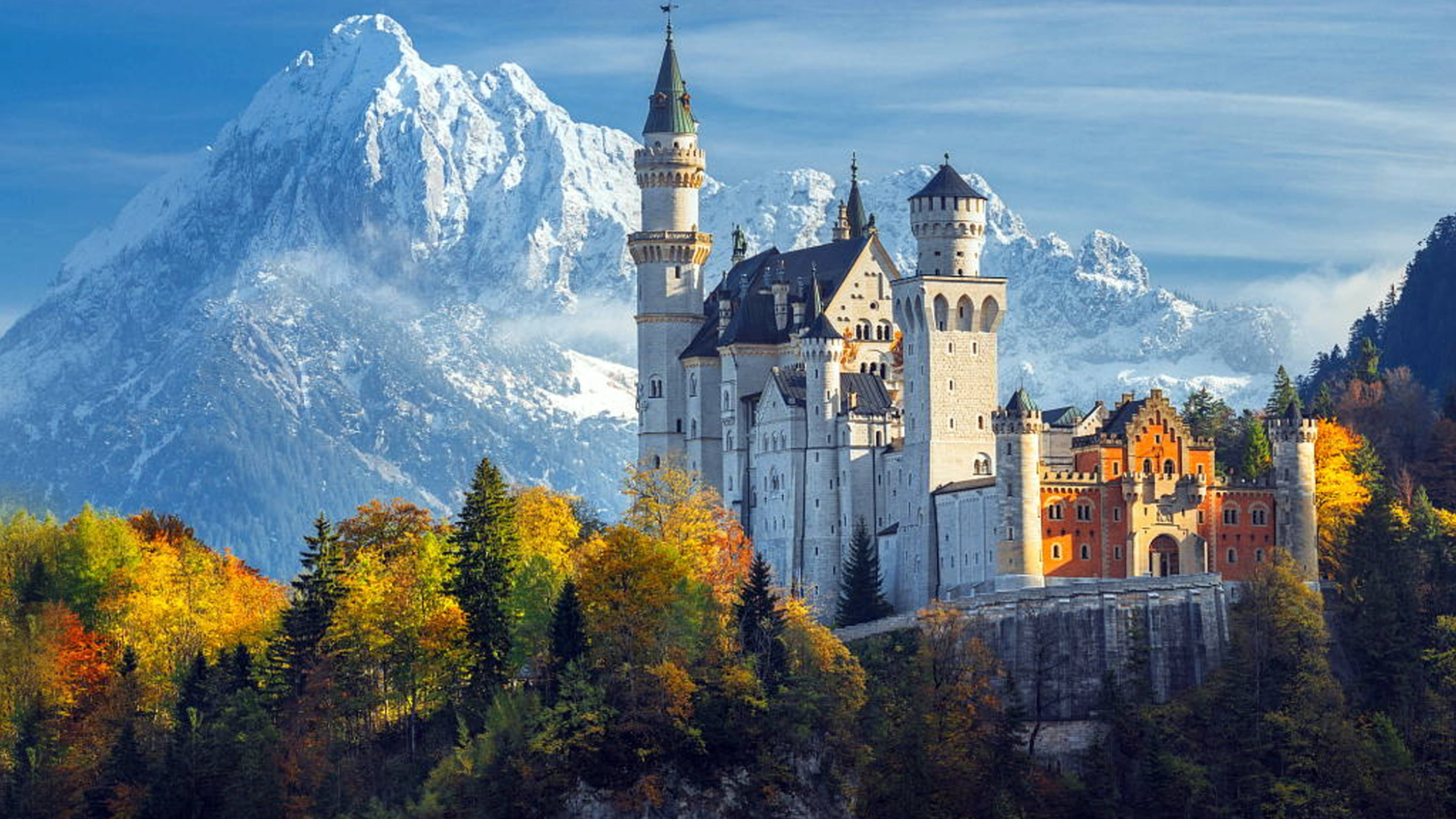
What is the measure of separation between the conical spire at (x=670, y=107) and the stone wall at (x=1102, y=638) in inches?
1847

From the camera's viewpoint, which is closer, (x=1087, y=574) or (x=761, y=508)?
(x=1087, y=574)

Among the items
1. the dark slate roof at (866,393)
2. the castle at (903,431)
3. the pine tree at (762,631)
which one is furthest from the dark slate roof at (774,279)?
the pine tree at (762,631)

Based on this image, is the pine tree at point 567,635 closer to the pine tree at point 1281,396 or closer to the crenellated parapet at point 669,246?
the pine tree at point 1281,396

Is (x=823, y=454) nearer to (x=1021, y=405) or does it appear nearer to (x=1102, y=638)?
(x=1021, y=405)

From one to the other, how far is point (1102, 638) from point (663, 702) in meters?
19.2

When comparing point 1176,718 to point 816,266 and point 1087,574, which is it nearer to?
point 1087,574

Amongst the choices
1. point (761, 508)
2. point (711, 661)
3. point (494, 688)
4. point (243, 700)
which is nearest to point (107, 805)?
point (243, 700)

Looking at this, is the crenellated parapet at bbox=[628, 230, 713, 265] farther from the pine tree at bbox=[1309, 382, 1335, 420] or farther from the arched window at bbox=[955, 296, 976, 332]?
the pine tree at bbox=[1309, 382, 1335, 420]

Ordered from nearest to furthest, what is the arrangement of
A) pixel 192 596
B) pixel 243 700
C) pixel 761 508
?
1. pixel 243 700
2. pixel 192 596
3. pixel 761 508

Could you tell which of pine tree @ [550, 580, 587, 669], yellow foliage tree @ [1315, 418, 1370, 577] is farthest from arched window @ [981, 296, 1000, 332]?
pine tree @ [550, 580, 587, 669]

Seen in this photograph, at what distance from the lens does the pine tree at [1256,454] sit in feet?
477

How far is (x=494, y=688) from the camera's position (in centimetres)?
12912

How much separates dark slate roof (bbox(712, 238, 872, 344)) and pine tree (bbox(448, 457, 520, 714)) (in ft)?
99.7

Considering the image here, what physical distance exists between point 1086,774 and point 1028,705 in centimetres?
459
